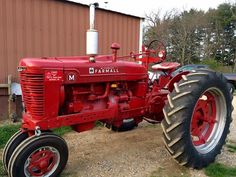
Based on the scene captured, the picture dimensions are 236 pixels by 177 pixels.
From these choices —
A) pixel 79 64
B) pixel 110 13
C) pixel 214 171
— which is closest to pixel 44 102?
pixel 79 64

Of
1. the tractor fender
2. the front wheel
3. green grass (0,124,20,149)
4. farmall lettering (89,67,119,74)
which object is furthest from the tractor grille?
the tractor fender

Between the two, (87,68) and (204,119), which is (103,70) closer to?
(87,68)

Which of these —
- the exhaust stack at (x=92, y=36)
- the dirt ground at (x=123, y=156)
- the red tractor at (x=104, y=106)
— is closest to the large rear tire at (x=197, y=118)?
the red tractor at (x=104, y=106)

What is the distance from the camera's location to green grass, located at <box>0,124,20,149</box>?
5.10 metres

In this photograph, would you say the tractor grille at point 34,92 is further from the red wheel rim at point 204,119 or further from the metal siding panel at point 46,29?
the metal siding panel at point 46,29

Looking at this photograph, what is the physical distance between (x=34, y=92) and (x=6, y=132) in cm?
248

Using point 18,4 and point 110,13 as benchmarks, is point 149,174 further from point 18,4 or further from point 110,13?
point 110,13

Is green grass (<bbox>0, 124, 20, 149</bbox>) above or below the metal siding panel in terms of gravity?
below

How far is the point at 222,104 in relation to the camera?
4375 millimetres

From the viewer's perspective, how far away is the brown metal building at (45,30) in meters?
6.56

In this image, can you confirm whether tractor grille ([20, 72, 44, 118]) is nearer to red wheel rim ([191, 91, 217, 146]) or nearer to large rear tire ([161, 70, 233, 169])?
large rear tire ([161, 70, 233, 169])

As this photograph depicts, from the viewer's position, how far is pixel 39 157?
3.37m

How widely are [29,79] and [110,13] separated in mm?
5090

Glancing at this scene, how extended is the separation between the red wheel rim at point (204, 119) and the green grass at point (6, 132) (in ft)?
9.75
